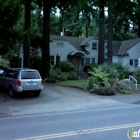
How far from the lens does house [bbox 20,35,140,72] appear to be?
36375mm

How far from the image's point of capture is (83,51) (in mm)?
38812

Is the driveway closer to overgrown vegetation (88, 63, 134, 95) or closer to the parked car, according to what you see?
the parked car

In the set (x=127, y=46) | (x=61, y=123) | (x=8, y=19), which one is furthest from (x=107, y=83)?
(x=127, y=46)

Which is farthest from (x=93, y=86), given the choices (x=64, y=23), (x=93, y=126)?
(x=64, y=23)

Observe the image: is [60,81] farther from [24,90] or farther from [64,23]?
[64,23]

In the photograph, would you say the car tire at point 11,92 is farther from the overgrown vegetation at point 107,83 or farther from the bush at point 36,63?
the bush at point 36,63

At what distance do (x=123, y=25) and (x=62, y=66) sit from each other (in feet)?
74.2

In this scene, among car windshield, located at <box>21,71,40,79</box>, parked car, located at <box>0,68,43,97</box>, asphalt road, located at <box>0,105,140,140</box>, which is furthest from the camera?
car windshield, located at <box>21,71,40,79</box>

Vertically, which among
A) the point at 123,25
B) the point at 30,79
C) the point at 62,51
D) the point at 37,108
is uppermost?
the point at 123,25

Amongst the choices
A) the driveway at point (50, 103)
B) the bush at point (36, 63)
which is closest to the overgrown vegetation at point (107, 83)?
the driveway at point (50, 103)

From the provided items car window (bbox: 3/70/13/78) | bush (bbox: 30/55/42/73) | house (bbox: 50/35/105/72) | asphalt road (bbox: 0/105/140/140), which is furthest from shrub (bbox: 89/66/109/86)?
house (bbox: 50/35/105/72)

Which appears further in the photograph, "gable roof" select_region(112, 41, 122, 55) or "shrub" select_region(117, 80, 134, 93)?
"gable roof" select_region(112, 41, 122, 55)

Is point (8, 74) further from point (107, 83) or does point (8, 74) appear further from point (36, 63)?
point (36, 63)

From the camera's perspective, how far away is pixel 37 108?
40.6ft
